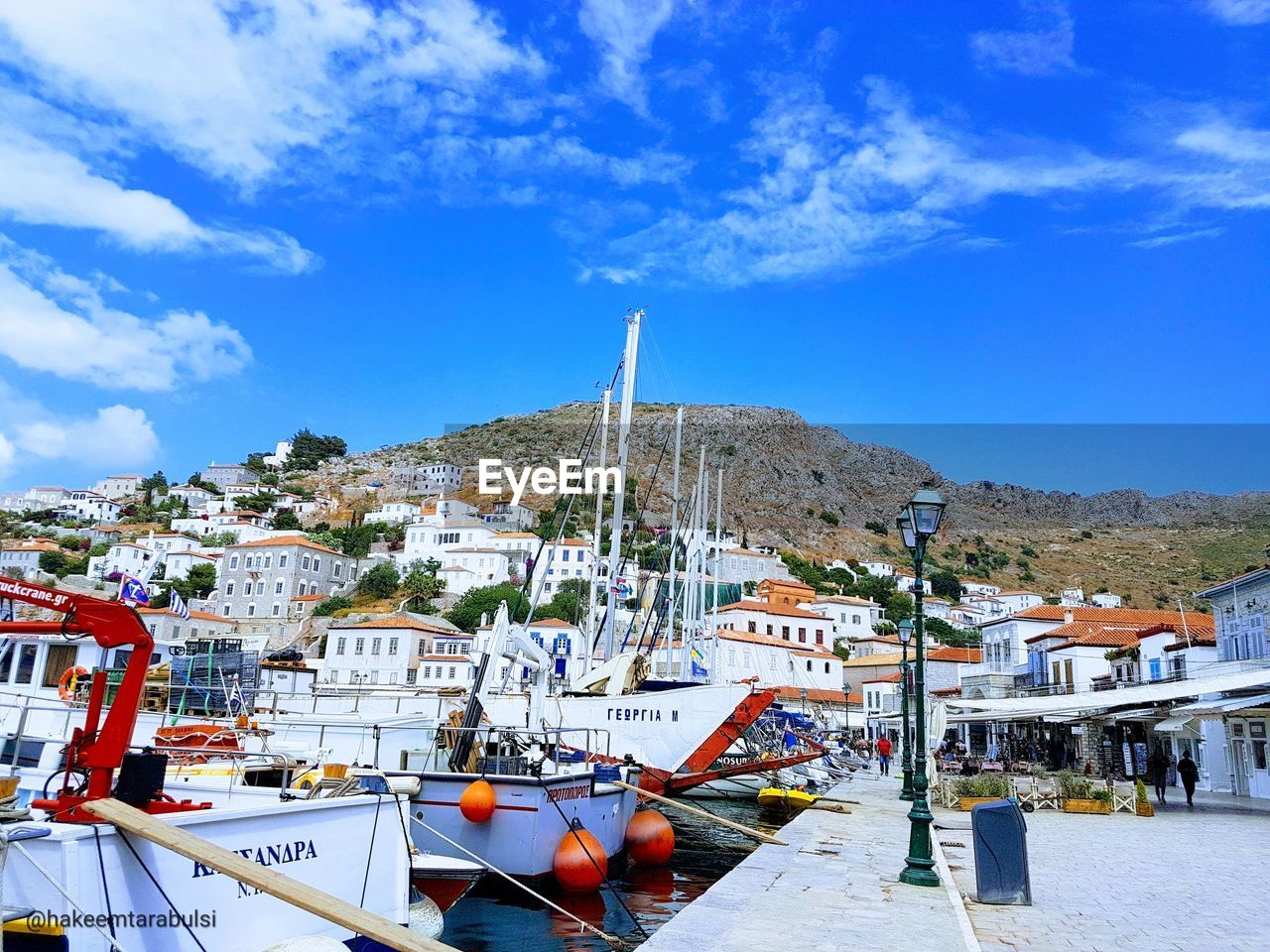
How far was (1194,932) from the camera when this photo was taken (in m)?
9.37

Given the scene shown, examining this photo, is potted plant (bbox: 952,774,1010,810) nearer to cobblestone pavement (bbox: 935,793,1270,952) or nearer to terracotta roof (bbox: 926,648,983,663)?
cobblestone pavement (bbox: 935,793,1270,952)

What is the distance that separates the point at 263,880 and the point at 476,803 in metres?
7.99

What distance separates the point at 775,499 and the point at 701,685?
147m

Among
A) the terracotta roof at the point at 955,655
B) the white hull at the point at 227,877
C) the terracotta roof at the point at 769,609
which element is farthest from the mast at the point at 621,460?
the terracotta roof at the point at 769,609

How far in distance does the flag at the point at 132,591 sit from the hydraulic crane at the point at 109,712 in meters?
3.51

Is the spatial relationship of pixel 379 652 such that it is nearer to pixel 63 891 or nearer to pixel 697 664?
pixel 697 664

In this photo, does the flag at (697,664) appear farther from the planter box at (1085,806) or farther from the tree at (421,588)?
the tree at (421,588)

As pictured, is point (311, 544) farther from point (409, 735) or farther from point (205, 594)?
point (409, 735)

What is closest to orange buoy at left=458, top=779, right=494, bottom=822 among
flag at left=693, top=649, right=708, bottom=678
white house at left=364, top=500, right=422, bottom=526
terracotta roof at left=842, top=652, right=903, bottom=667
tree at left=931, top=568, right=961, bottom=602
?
flag at left=693, top=649, right=708, bottom=678

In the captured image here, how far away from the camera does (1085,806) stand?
22.9m

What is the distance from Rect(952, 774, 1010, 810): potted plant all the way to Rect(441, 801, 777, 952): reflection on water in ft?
24.3

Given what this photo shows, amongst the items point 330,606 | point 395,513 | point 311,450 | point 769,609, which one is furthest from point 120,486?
point 769,609

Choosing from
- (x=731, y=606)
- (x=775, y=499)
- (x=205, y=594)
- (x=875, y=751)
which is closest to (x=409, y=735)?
(x=875, y=751)

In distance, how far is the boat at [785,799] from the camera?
85.1ft
